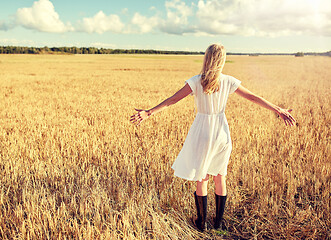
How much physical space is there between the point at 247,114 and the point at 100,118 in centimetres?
407

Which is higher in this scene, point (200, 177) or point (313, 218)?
point (200, 177)

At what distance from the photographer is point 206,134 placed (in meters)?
2.54

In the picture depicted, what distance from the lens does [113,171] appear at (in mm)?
4035

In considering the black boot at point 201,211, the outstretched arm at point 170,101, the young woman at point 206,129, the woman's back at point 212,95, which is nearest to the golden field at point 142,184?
the black boot at point 201,211

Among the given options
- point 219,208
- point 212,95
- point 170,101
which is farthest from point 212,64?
point 219,208

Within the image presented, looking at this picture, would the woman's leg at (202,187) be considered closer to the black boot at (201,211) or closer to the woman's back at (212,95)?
the black boot at (201,211)

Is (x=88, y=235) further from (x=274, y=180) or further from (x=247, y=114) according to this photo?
(x=247, y=114)

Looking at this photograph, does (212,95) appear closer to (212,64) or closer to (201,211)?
(212,64)

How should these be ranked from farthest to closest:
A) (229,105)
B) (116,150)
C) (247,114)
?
1. (229,105)
2. (247,114)
3. (116,150)

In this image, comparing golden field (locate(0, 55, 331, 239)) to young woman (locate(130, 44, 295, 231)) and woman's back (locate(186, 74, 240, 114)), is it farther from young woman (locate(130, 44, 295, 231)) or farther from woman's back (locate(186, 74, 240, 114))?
woman's back (locate(186, 74, 240, 114))

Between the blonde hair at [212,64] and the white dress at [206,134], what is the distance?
108 mm

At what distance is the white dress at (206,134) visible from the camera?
2.55m

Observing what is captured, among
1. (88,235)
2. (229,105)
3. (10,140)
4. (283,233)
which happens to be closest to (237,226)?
(283,233)

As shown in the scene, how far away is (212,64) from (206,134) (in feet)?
2.05
